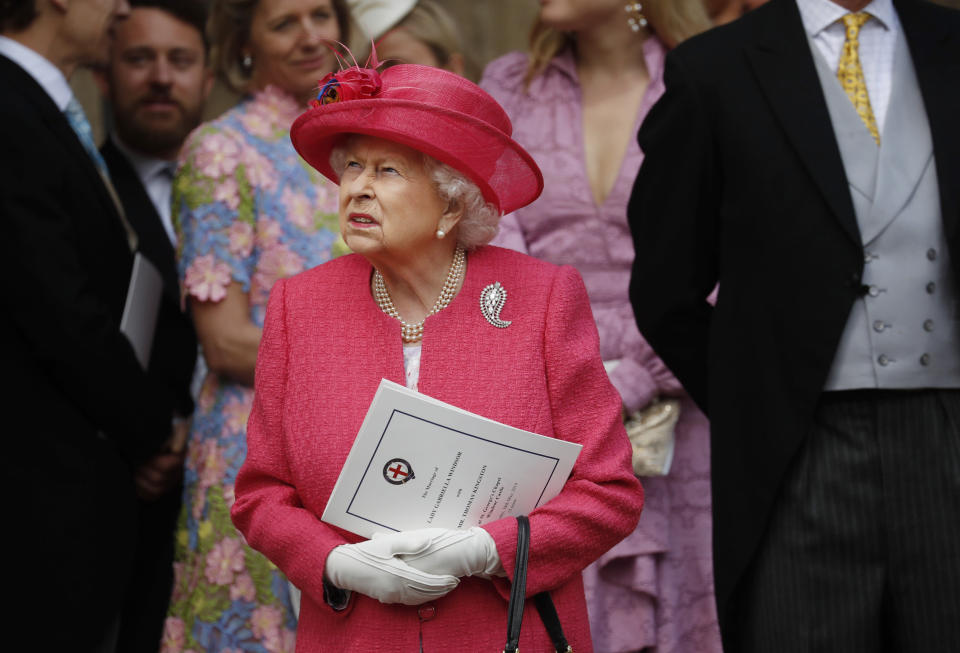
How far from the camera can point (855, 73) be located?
2502 mm

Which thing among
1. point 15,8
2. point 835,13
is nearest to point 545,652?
point 835,13

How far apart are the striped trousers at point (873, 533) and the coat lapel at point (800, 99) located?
14.1 inches

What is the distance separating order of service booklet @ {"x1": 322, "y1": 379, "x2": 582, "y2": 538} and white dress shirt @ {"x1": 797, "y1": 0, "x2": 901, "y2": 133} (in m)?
1.01

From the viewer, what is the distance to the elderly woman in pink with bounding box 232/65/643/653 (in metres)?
2.26

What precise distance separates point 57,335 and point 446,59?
6.15 ft

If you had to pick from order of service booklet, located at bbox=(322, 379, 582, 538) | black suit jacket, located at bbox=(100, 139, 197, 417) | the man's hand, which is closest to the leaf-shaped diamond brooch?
order of service booklet, located at bbox=(322, 379, 582, 538)

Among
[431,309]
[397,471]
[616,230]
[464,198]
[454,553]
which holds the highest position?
[616,230]

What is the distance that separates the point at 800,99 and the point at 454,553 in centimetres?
116

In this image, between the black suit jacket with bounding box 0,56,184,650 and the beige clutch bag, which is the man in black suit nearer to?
the beige clutch bag

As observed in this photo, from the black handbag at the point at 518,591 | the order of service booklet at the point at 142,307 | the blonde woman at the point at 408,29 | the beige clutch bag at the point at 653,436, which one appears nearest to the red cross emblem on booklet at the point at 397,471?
the black handbag at the point at 518,591

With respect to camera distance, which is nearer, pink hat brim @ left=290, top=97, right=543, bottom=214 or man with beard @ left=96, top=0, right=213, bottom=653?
pink hat brim @ left=290, top=97, right=543, bottom=214

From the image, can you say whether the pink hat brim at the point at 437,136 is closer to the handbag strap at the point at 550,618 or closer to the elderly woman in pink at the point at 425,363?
the elderly woman in pink at the point at 425,363

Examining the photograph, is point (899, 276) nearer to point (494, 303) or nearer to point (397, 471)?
point (494, 303)

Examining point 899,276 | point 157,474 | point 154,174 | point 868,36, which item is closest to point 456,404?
point 899,276
